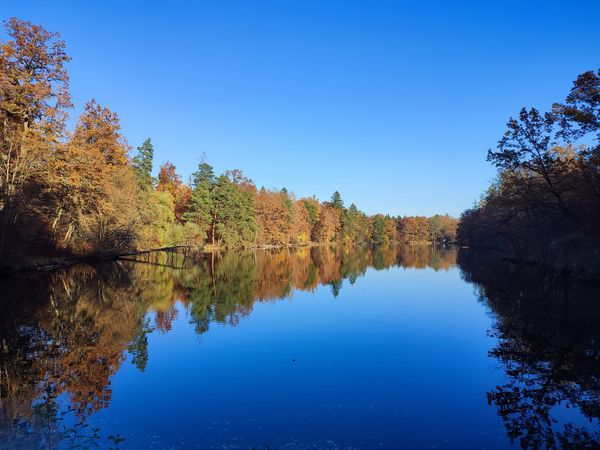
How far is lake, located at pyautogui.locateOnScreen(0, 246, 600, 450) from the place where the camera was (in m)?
7.41

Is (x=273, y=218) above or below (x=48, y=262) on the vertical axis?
above

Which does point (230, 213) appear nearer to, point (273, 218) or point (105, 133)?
point (273, 218)

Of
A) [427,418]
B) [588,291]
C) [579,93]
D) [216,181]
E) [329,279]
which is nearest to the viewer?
[427,418]

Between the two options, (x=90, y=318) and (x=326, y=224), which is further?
(x=326, y=224)

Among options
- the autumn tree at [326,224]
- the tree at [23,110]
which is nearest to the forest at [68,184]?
the tree at [23,110]

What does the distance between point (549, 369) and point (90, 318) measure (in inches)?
649

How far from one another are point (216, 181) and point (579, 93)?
6646 cm

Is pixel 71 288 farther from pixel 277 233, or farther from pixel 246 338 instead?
pixel 277 233

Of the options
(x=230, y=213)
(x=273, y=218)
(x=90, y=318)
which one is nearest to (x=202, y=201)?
(x=230, y=213)

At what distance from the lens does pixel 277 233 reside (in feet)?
330

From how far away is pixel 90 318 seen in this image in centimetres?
1628

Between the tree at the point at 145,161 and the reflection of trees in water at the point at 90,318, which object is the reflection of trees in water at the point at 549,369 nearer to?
the reflection of trees in water at the point at 90,318

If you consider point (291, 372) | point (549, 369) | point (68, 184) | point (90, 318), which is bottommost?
point (291, 372)

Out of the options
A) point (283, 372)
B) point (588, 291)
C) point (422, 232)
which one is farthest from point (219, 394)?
point (422, 232)
